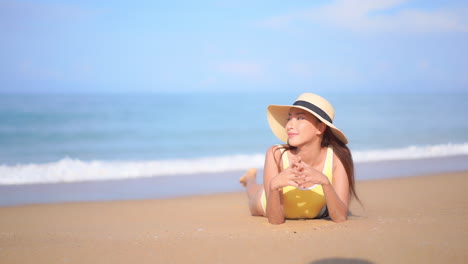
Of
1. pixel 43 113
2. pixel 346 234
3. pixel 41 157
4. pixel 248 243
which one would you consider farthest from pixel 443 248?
pixel 43 113

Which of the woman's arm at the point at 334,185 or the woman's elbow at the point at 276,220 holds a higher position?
the woman's arm at the point at 334,185

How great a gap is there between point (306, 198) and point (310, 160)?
1.38ft

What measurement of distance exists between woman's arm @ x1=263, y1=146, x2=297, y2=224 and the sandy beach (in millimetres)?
138

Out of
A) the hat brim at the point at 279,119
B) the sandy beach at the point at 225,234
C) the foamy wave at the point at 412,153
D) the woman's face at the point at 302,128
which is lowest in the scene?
the sandy beach at the point at 225,234

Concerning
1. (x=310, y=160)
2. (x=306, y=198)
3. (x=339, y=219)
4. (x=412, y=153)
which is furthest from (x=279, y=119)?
(x=412, y=153)

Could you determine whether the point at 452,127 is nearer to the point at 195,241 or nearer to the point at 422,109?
the point at 422,109

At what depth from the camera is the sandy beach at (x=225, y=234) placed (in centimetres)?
390

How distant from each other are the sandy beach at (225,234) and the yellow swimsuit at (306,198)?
0.56 feet

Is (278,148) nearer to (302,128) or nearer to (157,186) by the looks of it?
(302,128)

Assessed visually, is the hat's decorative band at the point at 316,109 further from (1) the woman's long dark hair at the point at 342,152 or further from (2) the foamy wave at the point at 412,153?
(2) the foamy wave at the point at 412,153

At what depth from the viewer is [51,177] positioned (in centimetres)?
1083

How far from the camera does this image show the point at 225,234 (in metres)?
4.76

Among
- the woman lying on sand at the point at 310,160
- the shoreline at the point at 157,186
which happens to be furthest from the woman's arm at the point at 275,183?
the shoreline at the point at 157,186

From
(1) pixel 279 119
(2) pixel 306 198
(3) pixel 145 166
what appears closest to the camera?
(2) pixel 306 198
